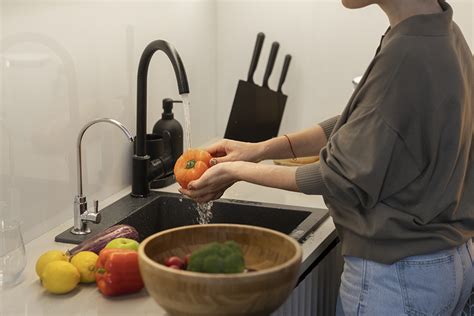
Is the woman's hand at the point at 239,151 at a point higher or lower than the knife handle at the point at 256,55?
lower

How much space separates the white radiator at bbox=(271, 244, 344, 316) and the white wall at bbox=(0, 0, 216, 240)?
611mm

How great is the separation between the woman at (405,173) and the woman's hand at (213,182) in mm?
46

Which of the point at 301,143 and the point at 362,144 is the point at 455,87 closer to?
the point at 362,144

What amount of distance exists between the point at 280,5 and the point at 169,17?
0.46 metres

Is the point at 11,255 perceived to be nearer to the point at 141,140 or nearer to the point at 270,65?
the point at 141,140

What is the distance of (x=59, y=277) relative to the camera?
58.9 inches

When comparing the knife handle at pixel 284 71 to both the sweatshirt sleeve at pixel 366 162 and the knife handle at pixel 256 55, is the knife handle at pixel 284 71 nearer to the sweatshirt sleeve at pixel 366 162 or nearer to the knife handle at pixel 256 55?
the knife handle at pixel 256 55

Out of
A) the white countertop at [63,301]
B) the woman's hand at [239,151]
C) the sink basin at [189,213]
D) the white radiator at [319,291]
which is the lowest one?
the white radiator at [319,291]

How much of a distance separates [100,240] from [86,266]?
133 millimetres

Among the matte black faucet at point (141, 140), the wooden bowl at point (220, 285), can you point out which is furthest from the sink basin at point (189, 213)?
the wooden bowl at point (220, 285)

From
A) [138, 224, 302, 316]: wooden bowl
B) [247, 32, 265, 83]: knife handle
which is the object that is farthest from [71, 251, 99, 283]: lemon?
[247, 32, 265, 83]: knife handle

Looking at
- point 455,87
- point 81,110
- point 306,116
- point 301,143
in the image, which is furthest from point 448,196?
point 306,116

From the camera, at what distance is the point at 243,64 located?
282cm

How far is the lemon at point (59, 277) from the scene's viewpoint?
1.50 metres
